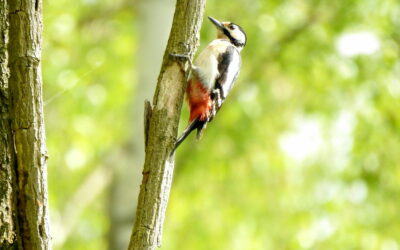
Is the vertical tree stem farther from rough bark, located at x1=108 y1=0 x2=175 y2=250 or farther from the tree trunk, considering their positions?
rough bark, located at x1=108 y1=0 x2=175 y2=250

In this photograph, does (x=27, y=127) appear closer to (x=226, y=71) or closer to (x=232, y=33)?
(x=226, y=71)

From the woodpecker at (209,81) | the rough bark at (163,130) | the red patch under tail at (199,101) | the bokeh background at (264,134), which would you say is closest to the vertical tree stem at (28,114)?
the rough bark at (163,130)

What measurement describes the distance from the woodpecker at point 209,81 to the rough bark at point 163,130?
3.34ft

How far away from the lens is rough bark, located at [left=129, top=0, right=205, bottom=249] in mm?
2637

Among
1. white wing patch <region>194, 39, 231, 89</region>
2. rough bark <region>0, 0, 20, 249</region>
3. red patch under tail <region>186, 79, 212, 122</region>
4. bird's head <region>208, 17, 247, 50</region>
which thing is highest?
bird's head <region>208, 17, 247, 50</region>

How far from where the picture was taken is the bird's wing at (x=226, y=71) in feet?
14.4

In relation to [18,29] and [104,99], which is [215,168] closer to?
[104,99]

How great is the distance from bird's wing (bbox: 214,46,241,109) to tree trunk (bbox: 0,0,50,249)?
6.45ft

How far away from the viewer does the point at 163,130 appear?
2.77 meters

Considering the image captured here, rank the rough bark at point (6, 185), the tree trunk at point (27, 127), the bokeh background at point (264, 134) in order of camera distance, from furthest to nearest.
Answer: the bokeh background at point (264, 134) < the rough bark at point (6, 185) < the tree trunk at point (27, 127)

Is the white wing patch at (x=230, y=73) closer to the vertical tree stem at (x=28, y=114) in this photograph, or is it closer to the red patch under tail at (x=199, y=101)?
the red patch under tail at (x=199, y=101)

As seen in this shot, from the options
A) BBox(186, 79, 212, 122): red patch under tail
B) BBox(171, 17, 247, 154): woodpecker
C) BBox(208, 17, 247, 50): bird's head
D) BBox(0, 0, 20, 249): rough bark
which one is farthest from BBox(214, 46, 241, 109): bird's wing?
BBox(0, 0, 20, 249): rough bark

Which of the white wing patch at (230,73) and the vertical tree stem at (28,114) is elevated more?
the white wing patch at (230,73)

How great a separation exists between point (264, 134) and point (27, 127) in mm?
7291
